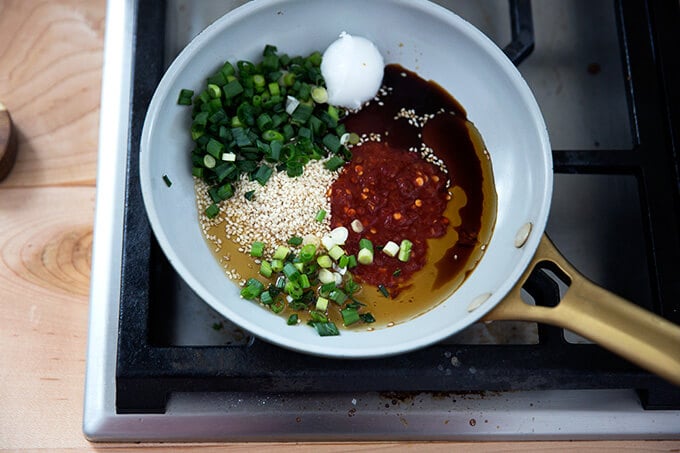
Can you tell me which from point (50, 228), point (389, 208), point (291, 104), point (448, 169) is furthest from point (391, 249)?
point (50, 228)

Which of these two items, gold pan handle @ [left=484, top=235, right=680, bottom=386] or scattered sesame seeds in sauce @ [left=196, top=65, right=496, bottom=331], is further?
scattered sesame seeds in sauce @ [left=196, top=65, right=496, bottom=331]

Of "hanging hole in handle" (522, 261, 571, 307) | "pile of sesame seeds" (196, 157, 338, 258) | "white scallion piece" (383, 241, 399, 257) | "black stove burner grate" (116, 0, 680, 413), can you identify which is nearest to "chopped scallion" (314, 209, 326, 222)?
"pile of sesame seeds" (196, 157, 338, 258)

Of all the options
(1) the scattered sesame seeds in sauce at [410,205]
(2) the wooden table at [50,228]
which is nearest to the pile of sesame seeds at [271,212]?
(1) the scattered sesame seeds in sauce at [410,205]

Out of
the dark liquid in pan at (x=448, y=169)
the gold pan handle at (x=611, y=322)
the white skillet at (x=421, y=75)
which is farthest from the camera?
the dark liquid in pan at (x=448, y=169)

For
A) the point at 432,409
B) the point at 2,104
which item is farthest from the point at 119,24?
the point at 432,409

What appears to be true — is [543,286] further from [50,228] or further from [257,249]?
[50,228]

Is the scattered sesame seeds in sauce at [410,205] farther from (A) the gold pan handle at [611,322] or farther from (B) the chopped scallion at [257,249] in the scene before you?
(A) the gold pan handle at [611,322]

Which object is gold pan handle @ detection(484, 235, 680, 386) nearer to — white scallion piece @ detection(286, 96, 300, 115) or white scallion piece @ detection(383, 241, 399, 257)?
white scallion piece @ detection(383, 241, 399, 257)
